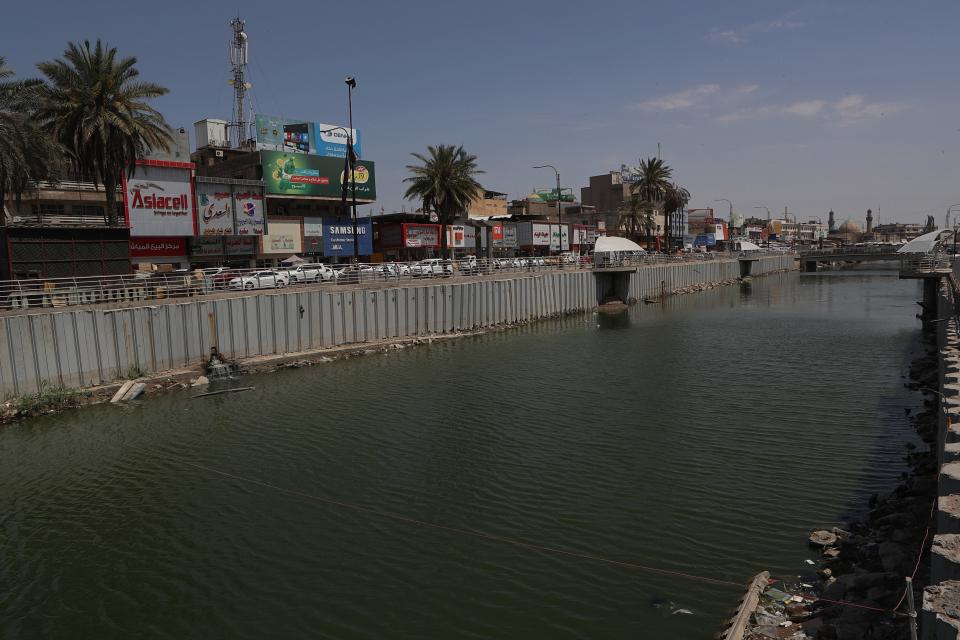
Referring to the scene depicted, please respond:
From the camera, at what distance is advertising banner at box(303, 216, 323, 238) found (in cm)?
6612

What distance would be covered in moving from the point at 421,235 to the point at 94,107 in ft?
140

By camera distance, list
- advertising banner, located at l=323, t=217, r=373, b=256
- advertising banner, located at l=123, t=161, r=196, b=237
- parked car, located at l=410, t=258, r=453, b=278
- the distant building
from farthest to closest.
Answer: the distant building < advertising banner, located at l=323, t=217, r=373, b=256 < advertising banner, located at l=123, t=161, r=196, b=237 < parked car, located at l=410, t=258, r=453, b=278

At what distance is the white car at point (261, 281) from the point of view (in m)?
39.0

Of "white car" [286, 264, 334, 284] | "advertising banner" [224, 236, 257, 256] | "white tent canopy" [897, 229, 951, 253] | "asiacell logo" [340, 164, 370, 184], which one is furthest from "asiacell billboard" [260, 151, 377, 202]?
"white tent canopy" [897, 229, 951, 253]

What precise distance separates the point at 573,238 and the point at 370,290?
217 ft

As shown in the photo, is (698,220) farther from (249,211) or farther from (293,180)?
(249,211)

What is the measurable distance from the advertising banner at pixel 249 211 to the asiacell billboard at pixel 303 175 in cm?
514

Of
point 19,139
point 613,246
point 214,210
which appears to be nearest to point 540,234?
point 613,246

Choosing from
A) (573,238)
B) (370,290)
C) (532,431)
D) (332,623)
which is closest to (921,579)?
(332,623)

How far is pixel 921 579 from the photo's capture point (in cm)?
1045

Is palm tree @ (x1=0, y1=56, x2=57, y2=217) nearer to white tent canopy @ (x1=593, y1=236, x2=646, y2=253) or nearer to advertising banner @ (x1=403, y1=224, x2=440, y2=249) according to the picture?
advertising banner @ (x1=403, y1=224, x2=440, y2=249)

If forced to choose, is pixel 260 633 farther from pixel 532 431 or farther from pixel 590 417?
pixel 590 417

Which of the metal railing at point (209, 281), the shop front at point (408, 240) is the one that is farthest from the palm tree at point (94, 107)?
the shop front at point (408, 240)

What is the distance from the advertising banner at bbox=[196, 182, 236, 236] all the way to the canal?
94.4ft
